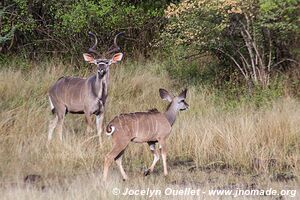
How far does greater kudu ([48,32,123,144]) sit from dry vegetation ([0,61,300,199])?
25 centimetres

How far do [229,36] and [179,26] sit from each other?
971 millimetres

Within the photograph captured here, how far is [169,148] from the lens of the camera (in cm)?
873

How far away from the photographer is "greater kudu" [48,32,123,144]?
9.22 metres

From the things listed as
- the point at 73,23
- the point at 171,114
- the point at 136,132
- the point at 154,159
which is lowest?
the point at 154,159

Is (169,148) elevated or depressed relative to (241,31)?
depressed

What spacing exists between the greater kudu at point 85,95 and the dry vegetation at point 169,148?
253 millimetres

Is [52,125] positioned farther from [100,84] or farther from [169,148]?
[169,148]

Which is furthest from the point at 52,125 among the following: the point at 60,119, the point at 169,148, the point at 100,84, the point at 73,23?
the point at 73,23

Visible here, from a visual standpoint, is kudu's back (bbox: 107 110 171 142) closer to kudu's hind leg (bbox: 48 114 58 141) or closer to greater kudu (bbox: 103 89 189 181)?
greater kudu (bbox: 103 89 189 181)

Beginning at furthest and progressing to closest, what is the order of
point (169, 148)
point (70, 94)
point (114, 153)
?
1. point (70, 94)
2. point (169, 148)
3. point (114, 153)

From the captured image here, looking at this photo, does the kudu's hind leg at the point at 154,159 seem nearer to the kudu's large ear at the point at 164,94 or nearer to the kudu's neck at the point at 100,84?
the kudu's large ear at the point at 164,94

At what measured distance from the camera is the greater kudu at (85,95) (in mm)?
9219

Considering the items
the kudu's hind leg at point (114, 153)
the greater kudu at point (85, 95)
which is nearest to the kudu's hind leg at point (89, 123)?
the greater kudu at point (85, 95)

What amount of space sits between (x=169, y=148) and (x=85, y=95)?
150 centimetres
